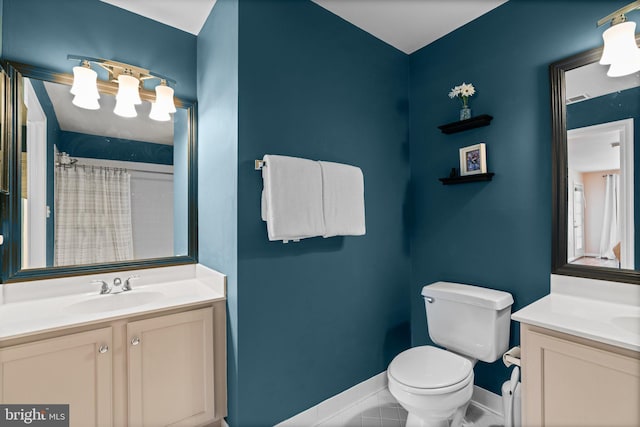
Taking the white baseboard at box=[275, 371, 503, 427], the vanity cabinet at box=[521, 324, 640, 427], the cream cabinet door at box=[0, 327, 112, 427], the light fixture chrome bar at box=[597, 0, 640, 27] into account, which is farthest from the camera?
the white baseboard at box=[275, 371, 503, 427]

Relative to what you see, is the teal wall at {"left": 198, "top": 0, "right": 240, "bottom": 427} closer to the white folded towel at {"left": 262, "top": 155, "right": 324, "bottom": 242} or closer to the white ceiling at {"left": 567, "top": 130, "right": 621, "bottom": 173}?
the white folded towel at {"left": 262, "top": 155, "right": 324, "bottom": 242}

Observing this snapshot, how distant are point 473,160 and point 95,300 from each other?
7.42 feet

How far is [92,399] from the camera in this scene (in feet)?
4.20

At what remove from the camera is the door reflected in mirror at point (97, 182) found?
62.1 inches

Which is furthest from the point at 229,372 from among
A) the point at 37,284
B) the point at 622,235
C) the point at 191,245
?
the point at 622,235

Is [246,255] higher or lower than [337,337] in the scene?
higher

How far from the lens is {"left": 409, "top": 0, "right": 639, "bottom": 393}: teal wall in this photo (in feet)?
5.34

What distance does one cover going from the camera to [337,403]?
Result: 6.06 ft

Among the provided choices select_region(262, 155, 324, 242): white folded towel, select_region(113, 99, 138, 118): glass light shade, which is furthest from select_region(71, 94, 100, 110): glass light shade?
select_region(262, 155, 324, 242): white folded towel

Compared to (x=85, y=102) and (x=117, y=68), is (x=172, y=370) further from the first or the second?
(x=117, y=68)

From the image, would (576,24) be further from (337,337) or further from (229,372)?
(229,372)

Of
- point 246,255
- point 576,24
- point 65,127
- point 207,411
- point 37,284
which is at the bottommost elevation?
point 207,411

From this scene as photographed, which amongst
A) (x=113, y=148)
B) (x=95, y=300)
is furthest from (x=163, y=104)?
(x=95, y=300)

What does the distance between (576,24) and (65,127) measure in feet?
8.85
